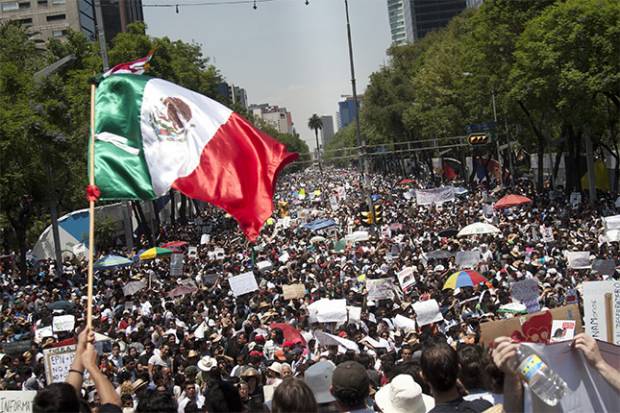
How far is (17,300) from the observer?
977 inches

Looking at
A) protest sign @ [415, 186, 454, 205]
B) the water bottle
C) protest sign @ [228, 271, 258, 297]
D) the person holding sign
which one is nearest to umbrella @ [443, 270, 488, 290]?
protest sign @ [228, 271, 258, 297]

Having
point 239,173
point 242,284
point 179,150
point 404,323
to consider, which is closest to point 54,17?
point 242,284

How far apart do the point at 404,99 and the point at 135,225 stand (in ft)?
113

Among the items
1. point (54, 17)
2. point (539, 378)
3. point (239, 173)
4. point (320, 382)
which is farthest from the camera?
point (54, 17)

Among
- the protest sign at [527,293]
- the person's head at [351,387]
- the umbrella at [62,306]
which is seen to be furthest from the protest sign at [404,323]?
the umbrella at [62,306]

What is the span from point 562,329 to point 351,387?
12.8ft

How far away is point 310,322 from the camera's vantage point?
15.6 m

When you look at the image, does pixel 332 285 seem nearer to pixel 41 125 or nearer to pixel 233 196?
pixel 233 196

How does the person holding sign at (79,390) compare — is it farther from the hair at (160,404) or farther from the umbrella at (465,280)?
the umbrella at (465,280)

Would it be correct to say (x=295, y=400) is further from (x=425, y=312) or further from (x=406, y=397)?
(x=425, y=312)

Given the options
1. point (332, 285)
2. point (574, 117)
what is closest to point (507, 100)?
point (574, 117)

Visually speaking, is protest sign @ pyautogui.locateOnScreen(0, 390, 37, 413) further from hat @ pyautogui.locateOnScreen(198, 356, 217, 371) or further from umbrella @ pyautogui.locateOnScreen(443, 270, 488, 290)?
umbrella @ pyautogui.locateOnScreen(443, 270, 488, 290)

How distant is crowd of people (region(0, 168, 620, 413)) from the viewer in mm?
5387

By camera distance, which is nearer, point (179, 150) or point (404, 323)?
point (179, 150)
